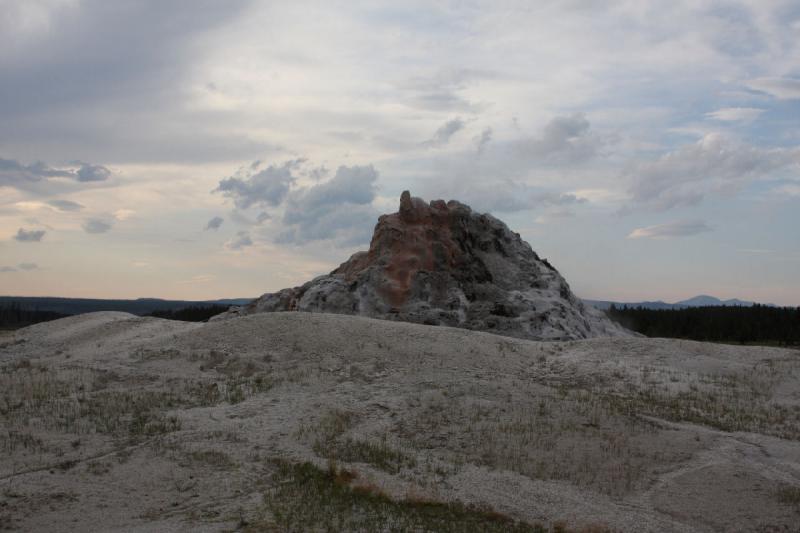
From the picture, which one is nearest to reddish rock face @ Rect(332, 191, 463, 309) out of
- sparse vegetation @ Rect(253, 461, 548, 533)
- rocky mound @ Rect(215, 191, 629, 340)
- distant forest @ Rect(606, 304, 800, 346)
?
rocky mound @ Rect(215, 191, 629, 340)

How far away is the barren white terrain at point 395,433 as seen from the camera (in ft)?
33.6

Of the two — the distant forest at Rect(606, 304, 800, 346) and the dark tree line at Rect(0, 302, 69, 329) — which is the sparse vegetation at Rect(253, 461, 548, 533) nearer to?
the distant forest at Rect(606, 304, 800, 346)

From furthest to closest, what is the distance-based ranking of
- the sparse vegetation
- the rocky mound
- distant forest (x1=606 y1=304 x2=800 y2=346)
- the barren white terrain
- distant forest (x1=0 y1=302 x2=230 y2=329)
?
distant forest (x1=0 y1=302 x2=230 y2=329) < distant forest (x1=606 y1=304 x2=800 y2=346) < the rocky mound < the barren white terrain < the sparse vegetation

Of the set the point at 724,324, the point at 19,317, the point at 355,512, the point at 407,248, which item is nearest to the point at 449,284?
the point at 407,248

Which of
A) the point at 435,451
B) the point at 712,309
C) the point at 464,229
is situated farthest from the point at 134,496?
the point at 712,309

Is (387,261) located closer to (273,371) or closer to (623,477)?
(273,371)

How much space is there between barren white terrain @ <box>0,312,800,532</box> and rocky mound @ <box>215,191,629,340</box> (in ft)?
19.3

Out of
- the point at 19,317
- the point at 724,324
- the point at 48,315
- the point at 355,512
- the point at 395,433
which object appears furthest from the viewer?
the point at 48,315

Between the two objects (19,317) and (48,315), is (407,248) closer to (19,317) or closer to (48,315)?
(19,317)

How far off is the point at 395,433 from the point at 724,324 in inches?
1577

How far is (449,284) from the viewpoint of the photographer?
29.8m

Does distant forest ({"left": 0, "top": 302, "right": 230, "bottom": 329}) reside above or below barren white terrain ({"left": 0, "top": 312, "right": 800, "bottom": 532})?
above

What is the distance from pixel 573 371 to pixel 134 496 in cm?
1241

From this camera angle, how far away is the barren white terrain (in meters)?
10.2
